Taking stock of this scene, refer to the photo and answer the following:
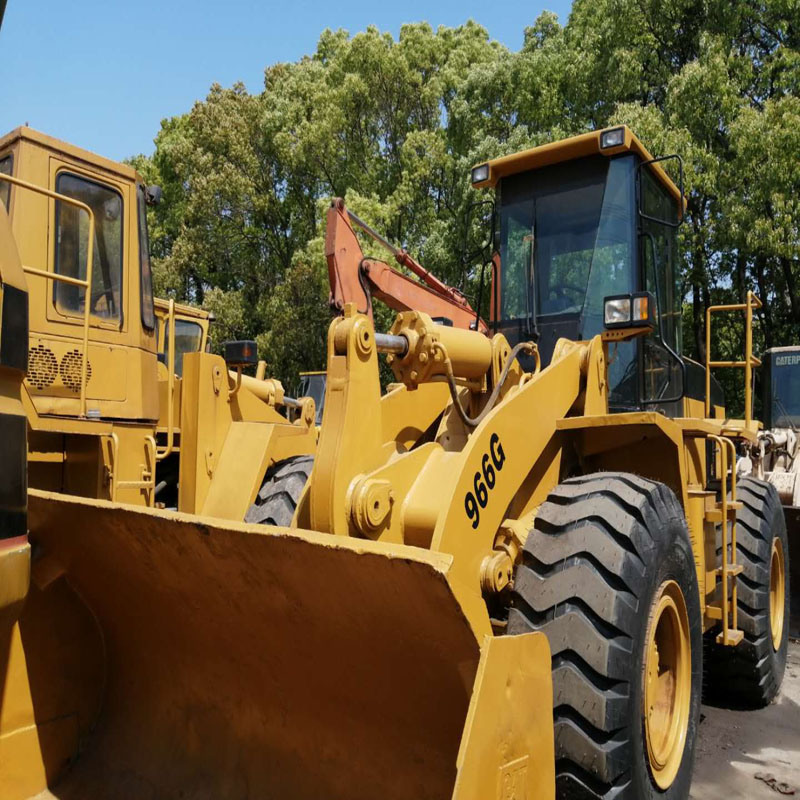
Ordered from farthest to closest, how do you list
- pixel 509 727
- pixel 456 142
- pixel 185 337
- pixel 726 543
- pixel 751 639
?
pixel 456 142 → pixel 185 337 → pixel 751 639 → pixel 726 543 → pixel 509 727

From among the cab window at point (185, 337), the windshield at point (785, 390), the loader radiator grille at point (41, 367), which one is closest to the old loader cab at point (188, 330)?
the cab window at point (185, 337)

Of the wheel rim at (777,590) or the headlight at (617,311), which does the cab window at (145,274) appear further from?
the wheel rim at (777,590)

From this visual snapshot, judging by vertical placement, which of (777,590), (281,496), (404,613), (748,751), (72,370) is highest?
(72,370)

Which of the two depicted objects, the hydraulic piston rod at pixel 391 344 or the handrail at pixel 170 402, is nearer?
the hydraulic piston rod at pixel 391 344

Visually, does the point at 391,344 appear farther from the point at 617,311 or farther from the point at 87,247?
the point at 87,247

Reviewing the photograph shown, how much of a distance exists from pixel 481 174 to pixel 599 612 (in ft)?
10.1

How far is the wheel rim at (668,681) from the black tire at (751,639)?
1.68 m

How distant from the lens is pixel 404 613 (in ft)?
8.32

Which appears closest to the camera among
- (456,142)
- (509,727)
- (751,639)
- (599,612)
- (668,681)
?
(509,727)

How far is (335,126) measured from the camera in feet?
74.7

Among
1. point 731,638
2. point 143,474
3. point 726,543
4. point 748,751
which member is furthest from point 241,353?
point 748,751

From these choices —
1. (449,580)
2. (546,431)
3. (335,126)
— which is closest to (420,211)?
(335,126)

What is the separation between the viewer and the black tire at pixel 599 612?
2.80m

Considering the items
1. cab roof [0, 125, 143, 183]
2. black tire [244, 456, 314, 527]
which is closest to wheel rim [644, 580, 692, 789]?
black tire [244, 456, 314, 527]
